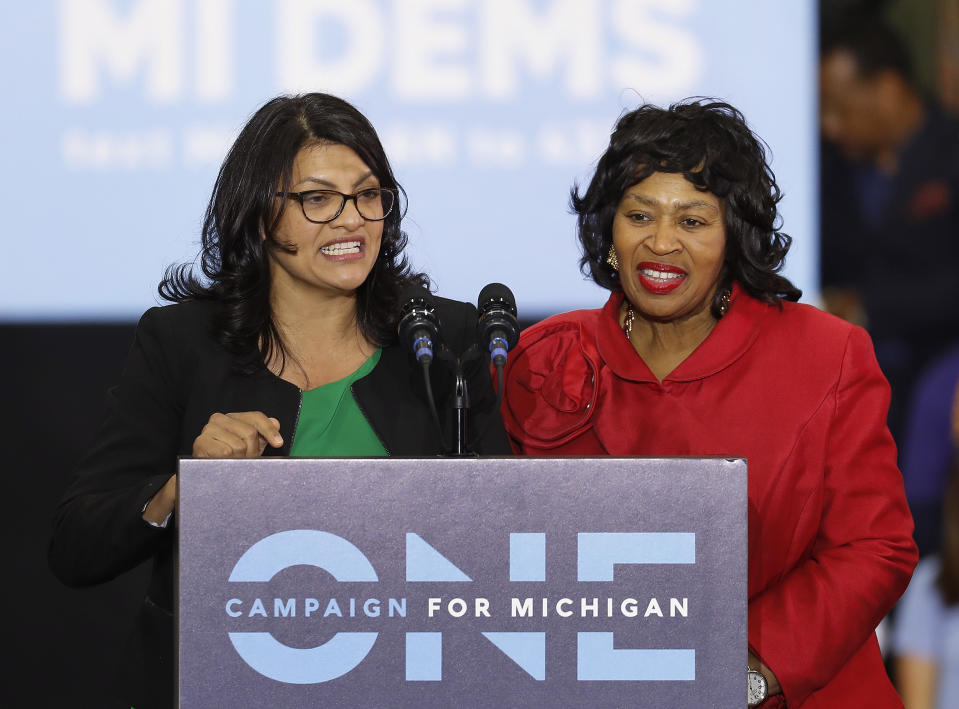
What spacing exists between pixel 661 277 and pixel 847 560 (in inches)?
24.0

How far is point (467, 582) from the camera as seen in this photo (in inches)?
58.6

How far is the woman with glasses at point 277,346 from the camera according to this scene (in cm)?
199

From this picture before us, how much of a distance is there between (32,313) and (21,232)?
254mm

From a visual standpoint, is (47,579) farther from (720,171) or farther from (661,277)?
(720,171)

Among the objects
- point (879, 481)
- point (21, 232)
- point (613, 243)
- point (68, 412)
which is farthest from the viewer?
point (68, 412)

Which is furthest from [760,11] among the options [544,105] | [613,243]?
[613,243]

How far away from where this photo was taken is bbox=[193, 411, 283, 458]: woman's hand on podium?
1717 millimetres

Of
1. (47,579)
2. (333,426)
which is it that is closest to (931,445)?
(333,426)

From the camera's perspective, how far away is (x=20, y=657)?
392 centimetres

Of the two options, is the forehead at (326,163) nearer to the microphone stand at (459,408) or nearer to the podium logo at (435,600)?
the microphone stand at (459,408)

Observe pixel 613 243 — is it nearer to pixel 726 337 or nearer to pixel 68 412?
pixel 726 337

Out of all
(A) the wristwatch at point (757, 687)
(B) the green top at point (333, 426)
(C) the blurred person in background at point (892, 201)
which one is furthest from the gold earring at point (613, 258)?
(C) the blurred person in background at point (892, 201)

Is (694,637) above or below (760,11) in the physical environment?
below

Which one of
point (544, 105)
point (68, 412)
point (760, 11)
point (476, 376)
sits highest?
point (760, 11)
